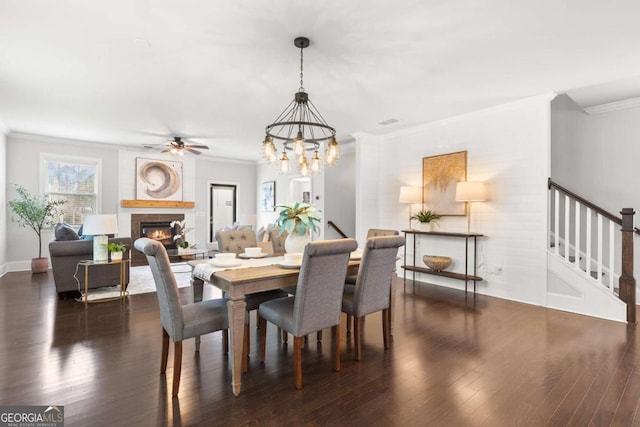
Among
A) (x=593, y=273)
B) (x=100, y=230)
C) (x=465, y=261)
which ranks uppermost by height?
(x=100, y=230)

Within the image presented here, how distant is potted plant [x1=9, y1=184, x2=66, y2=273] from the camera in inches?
234

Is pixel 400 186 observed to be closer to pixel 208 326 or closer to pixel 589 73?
pixel 589 73

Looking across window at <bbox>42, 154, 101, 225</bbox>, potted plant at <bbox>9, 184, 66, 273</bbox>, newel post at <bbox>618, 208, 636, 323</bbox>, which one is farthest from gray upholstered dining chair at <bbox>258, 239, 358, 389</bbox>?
window at <bbox>42, 154, 101, 225</bbox>

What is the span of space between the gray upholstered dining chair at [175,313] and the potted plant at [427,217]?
3828mm

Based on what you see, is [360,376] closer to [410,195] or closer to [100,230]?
[410,195]

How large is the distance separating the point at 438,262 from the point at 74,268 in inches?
205

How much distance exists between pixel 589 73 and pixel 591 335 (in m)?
2.70

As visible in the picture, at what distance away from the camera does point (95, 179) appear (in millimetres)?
7133

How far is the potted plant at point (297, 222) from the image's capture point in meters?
2.71

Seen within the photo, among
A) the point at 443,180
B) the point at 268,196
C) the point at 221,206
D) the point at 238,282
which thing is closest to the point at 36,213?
the point at 221,206

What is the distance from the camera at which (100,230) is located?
4184 millimetres

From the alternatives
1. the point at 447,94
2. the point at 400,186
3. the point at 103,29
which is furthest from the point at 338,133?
the point at 103,29

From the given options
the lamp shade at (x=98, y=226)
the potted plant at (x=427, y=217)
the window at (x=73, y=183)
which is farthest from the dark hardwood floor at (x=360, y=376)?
the window at (x=73, y=183)

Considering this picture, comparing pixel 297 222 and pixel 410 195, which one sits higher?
pixel 410 195
